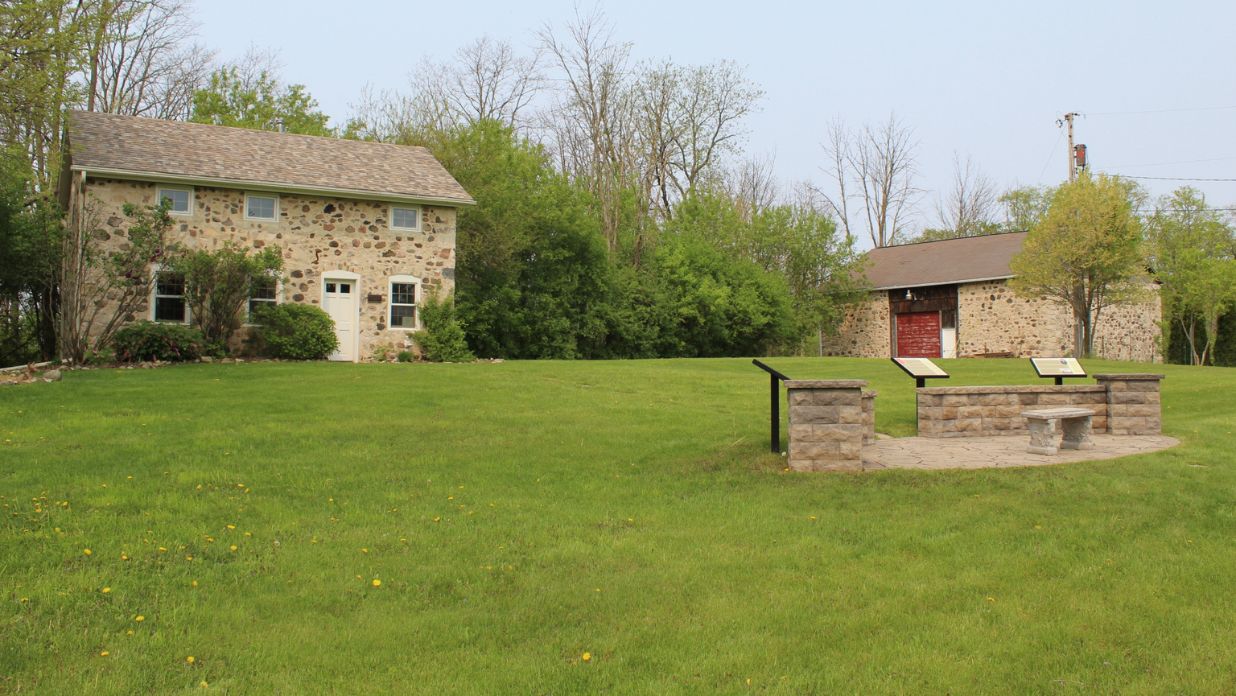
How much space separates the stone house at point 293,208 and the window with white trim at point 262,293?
0.03 m

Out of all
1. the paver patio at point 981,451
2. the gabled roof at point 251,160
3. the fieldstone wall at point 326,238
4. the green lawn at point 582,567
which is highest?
the gabled roof at point 251,160

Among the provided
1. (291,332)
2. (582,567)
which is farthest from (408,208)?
(582,567)

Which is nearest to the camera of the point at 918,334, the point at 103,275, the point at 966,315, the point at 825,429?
the point at 825,429

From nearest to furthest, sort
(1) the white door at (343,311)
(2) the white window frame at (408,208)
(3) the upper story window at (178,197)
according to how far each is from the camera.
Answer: (3) the upper story window at (178,197), (1) the white door at (343,311), (2) the white window frame at (408,208)

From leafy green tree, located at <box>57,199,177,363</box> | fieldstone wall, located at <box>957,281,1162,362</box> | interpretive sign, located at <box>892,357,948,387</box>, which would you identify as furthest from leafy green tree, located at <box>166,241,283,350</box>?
fieldstone wall, located at <box>957,281,1162,362</box>

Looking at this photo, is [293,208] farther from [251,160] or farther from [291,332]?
[291,332]

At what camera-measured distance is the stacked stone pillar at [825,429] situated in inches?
303

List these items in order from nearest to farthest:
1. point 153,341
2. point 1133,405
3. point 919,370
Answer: point 1133,405 → point 919,370 → point 153,341

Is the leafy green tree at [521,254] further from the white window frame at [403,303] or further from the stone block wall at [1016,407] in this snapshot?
the stone block wall at [1016,407]

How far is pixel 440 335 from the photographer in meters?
22.6

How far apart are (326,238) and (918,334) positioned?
24.7 metres

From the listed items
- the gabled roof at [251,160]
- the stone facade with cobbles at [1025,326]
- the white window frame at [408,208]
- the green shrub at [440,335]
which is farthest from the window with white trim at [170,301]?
the stone facade with cobbles at [1025,326]

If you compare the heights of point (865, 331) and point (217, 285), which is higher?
point (217, 285)

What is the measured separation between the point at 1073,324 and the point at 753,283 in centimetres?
1202
